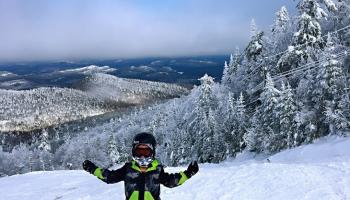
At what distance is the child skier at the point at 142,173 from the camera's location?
6.02 m

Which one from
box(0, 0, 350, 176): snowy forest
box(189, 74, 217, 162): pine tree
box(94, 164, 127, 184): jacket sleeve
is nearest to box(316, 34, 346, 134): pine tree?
box(0, 0, 350, 176): snowy forest

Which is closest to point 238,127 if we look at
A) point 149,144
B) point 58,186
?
point 58,186

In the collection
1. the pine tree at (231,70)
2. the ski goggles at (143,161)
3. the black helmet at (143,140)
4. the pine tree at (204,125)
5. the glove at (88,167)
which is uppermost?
the pine tree at (231,70)

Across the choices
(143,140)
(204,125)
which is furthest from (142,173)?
(204,125)

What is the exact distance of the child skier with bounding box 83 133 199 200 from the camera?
602cm

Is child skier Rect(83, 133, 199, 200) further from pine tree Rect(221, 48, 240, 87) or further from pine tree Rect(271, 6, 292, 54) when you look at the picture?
pine tree Rect(221, 48, 240, 87)

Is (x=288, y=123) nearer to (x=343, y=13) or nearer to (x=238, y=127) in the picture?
(x=238, y=127)

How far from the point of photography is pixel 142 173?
6195mm

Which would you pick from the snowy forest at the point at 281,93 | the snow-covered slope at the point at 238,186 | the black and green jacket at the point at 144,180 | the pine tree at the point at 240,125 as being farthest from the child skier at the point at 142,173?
the pine tree at the point at 240,125

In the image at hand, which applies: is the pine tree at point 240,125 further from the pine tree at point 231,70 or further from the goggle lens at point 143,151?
the goggle lens at point 143,151

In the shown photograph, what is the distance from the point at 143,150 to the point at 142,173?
1.27 ft

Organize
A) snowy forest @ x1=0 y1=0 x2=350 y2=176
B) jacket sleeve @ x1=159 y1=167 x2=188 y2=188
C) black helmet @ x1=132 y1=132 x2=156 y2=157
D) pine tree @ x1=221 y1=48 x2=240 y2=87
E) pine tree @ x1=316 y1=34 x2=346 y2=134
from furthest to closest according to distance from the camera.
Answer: pine tree @ x1=221 y1=48 x2=240 y2=87 → snowy forest @ x1=0 y1=0 x2=350 y2=176 → pine tree @ x1=316 y1=34 x2=346 y2=134 → jacket sleeve @ x1=159 y1=167 x2=188 y2=188 → black helmet @ x1=132 y1=132 x2=156 y2=157

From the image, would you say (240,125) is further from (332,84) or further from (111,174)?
(111,174)

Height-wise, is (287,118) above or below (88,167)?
below
